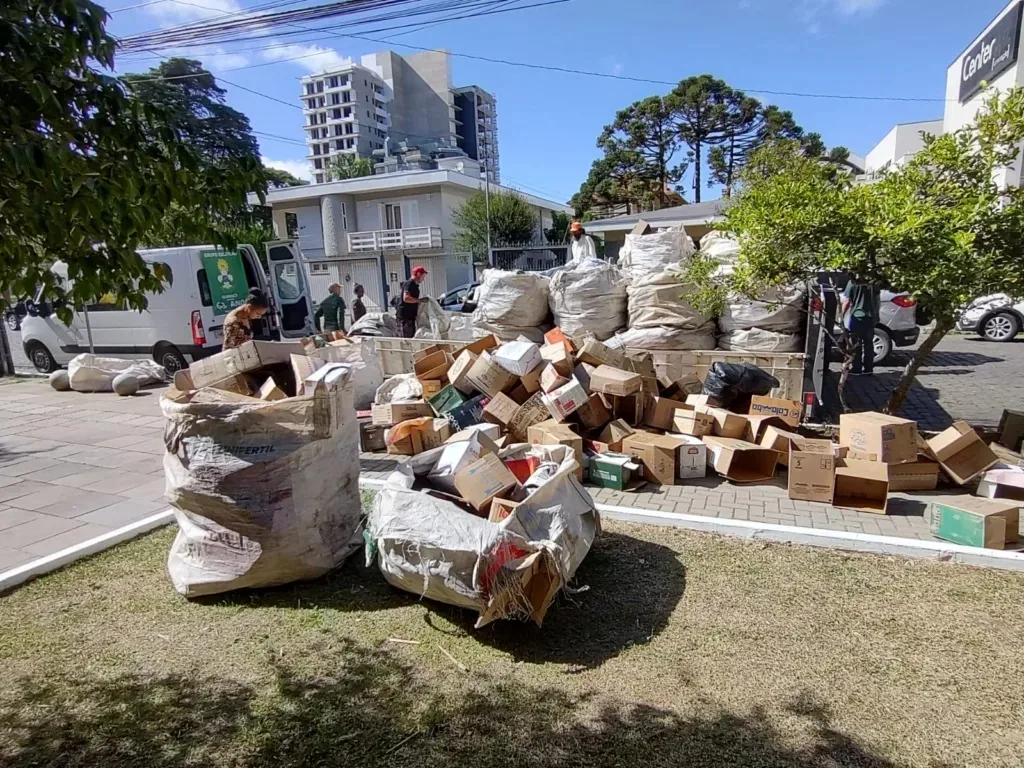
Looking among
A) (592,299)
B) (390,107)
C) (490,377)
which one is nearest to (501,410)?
(490,377)

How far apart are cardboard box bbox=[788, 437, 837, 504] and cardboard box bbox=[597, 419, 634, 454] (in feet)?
4.25

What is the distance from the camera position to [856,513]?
420 cm

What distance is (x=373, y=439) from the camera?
598cm

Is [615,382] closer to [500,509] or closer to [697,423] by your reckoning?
[697,423]

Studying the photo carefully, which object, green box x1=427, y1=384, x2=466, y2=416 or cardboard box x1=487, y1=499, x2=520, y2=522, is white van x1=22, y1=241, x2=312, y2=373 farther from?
cardboard box x1=487, y1=499, x2=520, y2=522

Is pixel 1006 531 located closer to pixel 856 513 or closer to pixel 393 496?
pixel 856 513

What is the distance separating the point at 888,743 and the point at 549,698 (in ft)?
4.01

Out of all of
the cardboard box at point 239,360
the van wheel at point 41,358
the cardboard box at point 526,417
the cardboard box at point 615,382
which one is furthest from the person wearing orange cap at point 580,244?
the van wheel at point 41,358

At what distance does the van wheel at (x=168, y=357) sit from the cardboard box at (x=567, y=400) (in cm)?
803

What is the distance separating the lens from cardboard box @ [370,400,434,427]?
600cm

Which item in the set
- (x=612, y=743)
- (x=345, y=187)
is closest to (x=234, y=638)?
(x=612, y=743)

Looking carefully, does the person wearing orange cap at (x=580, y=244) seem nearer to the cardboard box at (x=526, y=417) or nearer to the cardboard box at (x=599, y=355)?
the cardboard box at (x=599, y=355)

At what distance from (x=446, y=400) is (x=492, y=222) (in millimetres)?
24242

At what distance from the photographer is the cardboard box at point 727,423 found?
5.18 metres
